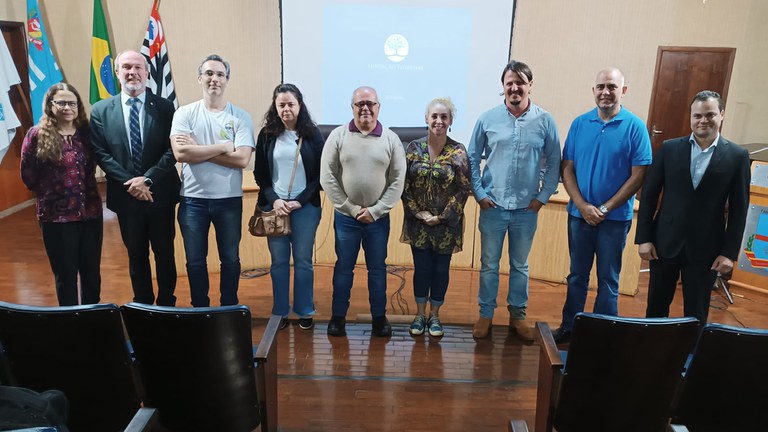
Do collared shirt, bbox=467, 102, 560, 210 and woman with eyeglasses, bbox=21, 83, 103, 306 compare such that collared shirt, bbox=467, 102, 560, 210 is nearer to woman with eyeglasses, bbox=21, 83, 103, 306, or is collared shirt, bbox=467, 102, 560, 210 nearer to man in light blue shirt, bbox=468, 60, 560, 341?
man in light blue shirt, bbox=468, 60, 560, 341

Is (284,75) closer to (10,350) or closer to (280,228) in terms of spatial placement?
(280,228)

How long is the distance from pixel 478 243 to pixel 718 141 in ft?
7.20

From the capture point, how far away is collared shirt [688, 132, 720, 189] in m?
2.52

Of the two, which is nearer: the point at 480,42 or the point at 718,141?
the point at 718,141

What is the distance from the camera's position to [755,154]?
407 centimetres

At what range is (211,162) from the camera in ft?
9.49

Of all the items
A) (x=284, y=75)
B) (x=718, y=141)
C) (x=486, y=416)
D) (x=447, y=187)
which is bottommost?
(x=486, y=416)

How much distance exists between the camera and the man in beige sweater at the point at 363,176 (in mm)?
2855

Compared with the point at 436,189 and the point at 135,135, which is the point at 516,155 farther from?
the point at 135,135

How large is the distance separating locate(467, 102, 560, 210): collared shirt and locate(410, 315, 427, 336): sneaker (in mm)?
824

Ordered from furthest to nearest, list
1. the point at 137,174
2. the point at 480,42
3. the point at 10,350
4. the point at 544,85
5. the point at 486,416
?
the point at 544,85, the point at 480,42, the point at 137,174, the point at 486,416, the point at 10,350

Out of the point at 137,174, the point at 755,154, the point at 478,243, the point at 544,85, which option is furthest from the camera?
the point at 544,85

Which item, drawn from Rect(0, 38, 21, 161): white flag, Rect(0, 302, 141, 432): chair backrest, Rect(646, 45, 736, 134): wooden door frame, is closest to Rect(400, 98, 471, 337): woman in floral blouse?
Rect(0, 302, 141, 432): chair backrest

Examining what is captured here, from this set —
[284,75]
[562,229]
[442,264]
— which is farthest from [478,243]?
[284,75]
